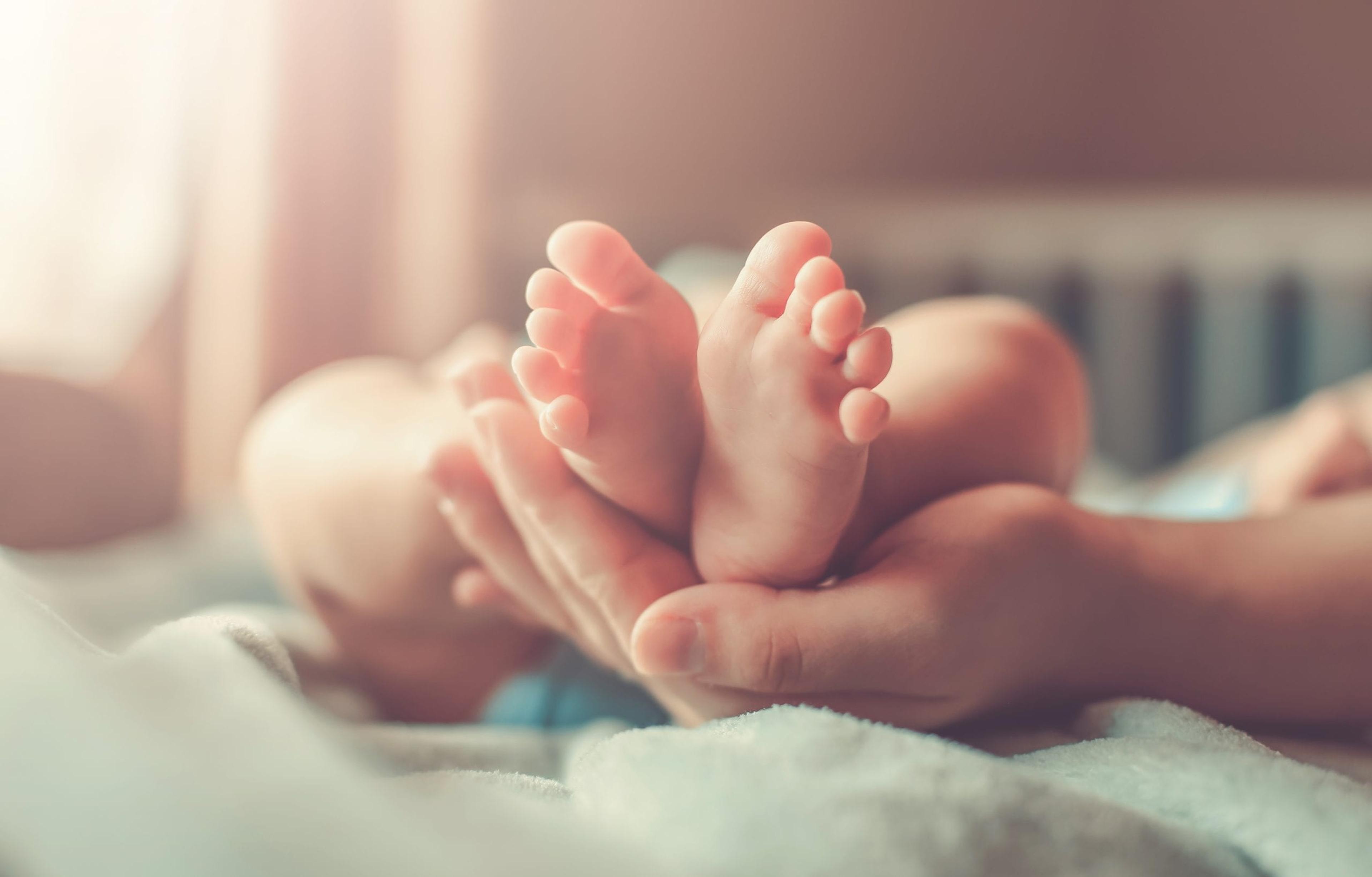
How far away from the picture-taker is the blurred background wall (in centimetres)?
144

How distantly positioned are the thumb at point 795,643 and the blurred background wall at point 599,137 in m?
1.05

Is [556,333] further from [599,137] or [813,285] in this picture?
[599,137]

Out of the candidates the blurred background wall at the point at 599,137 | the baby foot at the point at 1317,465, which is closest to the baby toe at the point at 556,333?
the baby foot at the point at 1317,465

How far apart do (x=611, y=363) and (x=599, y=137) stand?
161 cm

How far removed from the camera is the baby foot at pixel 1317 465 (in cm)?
83

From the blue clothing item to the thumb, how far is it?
8.7 inches

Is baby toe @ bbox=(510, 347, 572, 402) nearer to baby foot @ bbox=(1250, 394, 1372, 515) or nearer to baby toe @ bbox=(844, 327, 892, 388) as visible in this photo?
baby toe @ bbox=(844, 327, 892, 388)

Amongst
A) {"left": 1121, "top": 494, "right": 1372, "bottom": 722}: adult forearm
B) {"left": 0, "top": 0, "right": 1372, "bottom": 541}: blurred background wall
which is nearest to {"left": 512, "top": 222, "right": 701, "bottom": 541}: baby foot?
{"left": 1121, "top": 494, "right": 1372, "bottom": 722}: adult forearm

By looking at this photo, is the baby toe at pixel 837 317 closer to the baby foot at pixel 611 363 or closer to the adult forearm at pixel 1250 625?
the baby foot at pixel 611 363

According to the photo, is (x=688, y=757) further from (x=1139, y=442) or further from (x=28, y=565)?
(x=1139, y=442)

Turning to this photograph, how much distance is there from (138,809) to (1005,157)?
6.97ft

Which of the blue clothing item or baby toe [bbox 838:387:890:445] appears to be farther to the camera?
the blue clothing item

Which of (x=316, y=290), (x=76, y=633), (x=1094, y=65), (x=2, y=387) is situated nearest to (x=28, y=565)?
(x=76, y=633)

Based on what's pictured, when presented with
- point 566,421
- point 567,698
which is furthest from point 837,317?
point 567,698
